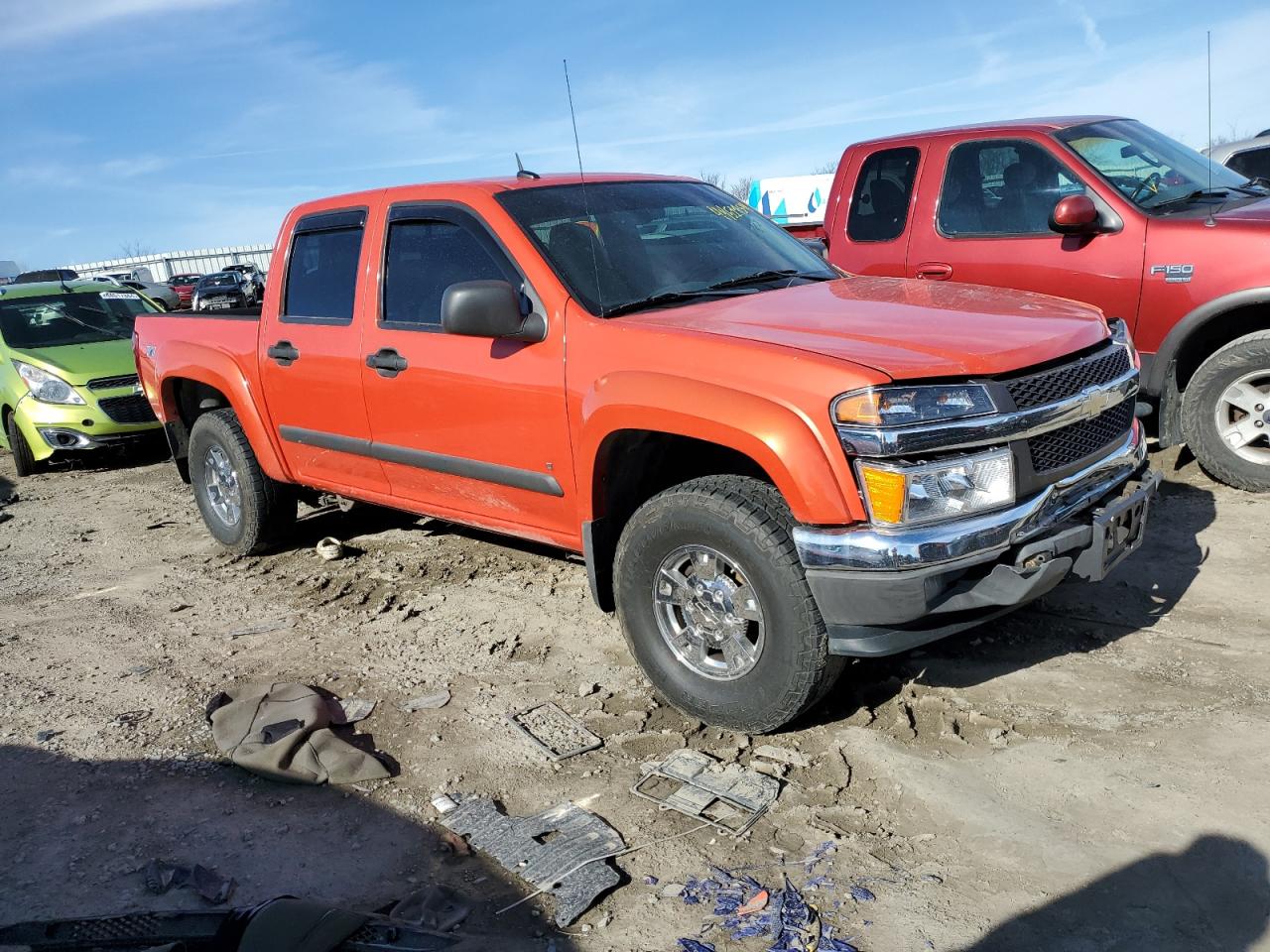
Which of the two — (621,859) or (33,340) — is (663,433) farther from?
(33,340)

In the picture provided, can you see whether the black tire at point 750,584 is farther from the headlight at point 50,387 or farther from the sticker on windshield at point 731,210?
the headlight at point 50,387

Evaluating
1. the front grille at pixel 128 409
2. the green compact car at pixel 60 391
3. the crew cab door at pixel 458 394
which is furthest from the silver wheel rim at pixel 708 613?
the front grille at pixel 128 409

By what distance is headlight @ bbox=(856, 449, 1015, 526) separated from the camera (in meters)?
2.93

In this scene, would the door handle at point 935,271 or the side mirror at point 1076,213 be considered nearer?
the side mirror at point 1076,213

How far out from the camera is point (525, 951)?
2.54 meters

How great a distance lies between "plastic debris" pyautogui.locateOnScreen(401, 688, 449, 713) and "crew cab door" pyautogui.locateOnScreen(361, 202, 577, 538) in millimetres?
737

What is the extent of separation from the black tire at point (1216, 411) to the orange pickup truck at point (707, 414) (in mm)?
1855

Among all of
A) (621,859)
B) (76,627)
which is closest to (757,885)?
(621,859)

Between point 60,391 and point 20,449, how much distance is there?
70cm

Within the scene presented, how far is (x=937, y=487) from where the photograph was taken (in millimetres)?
2973

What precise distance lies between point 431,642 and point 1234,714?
3.13 meters

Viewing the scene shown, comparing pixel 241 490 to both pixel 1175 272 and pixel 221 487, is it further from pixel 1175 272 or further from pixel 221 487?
pixel 1175 272

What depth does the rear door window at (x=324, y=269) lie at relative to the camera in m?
4.81

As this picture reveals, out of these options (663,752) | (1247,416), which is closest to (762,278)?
(663,752)
